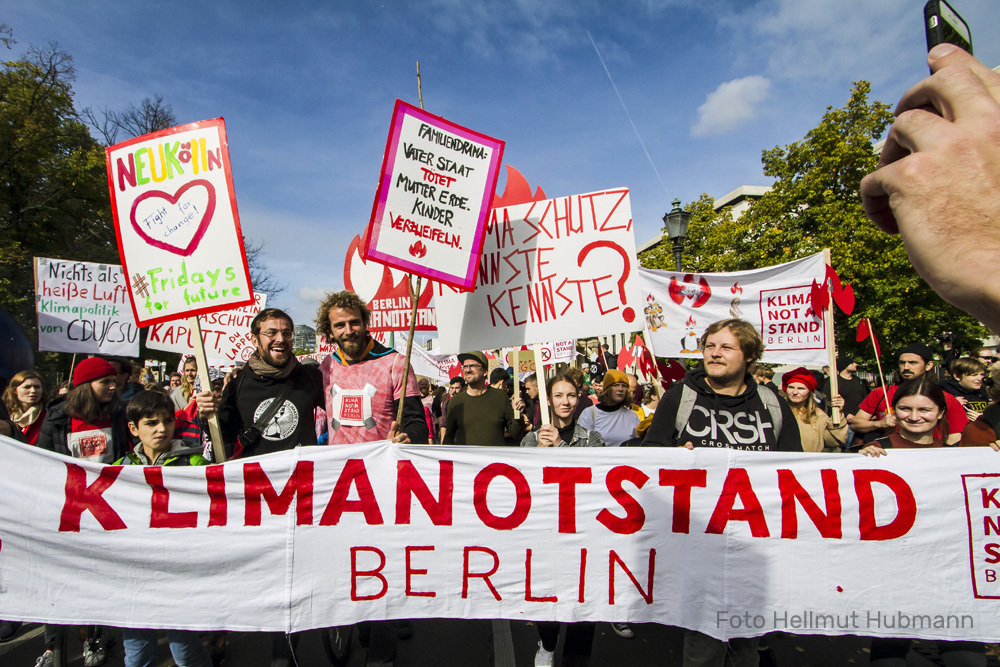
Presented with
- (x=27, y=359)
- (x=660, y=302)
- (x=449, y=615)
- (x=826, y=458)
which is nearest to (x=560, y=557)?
(x=449, y=615)

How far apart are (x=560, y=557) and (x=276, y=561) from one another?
141 centimetres

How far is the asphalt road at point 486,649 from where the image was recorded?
3.39 metres

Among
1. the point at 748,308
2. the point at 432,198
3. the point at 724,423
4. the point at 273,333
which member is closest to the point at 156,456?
the point at 273,333

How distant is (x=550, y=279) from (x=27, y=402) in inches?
160

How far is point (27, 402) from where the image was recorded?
4199 mm

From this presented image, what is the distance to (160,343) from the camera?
259 inches

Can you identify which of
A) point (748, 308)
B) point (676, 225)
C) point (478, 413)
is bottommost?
point (478, 413)

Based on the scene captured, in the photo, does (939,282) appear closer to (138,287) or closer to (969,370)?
(138,287)

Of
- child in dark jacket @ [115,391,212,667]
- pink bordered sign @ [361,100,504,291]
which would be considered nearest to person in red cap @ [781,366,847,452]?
pink bordered sign @ [361,100,504,291]

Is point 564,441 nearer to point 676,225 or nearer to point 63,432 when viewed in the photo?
point 63,432

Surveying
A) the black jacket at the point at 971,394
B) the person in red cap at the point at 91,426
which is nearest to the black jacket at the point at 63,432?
the person in red cap at the point at 91,426

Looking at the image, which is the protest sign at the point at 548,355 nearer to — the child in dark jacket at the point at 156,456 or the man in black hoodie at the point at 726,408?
the man in black hoodie at the point at 726,408

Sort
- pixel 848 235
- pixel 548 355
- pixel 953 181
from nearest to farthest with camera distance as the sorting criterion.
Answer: pixel 953 181
pixel 548 355
pixel 848 235

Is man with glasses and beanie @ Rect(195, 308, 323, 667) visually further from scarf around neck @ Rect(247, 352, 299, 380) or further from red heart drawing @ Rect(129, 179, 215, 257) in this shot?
red heart drawing @ Rect(129, 179, 215, 257)
